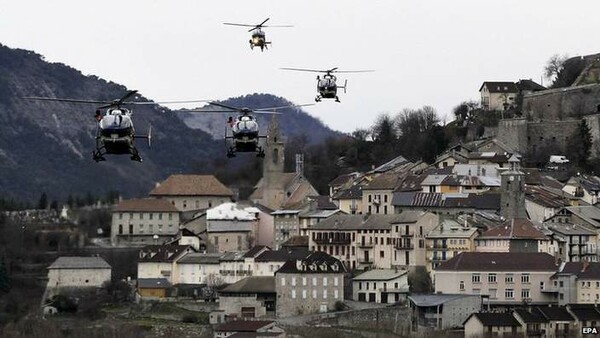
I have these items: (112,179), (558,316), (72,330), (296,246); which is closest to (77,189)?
(112,179)

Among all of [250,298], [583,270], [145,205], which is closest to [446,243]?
[583,270]

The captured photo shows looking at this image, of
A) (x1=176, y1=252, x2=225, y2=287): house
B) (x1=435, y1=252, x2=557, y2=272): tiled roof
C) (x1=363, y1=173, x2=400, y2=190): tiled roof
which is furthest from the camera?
(x1=363, y1=173, x2=400, y2=190): tiled roof

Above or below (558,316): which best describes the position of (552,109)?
above

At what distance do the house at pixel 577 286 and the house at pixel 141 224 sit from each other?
92.0 feet

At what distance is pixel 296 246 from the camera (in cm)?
10688

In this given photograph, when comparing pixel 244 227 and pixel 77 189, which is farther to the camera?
pixel 77 189

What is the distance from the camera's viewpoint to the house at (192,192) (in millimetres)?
120750

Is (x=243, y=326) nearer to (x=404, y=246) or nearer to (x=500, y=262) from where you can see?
(x=500, y=262)

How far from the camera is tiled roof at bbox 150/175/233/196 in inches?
4776

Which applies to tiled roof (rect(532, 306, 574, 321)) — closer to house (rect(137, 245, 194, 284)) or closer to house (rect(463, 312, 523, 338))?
house (rect(463, 312, 523, 338))

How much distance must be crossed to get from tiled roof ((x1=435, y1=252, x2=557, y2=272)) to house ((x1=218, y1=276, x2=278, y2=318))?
8.01m

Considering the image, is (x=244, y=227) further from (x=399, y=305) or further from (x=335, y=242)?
(x=399, y=305)

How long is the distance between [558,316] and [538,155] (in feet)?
114

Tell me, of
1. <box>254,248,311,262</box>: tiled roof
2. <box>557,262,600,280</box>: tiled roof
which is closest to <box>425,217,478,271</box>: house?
<box>557,262,600,280</box>: tiled roof
